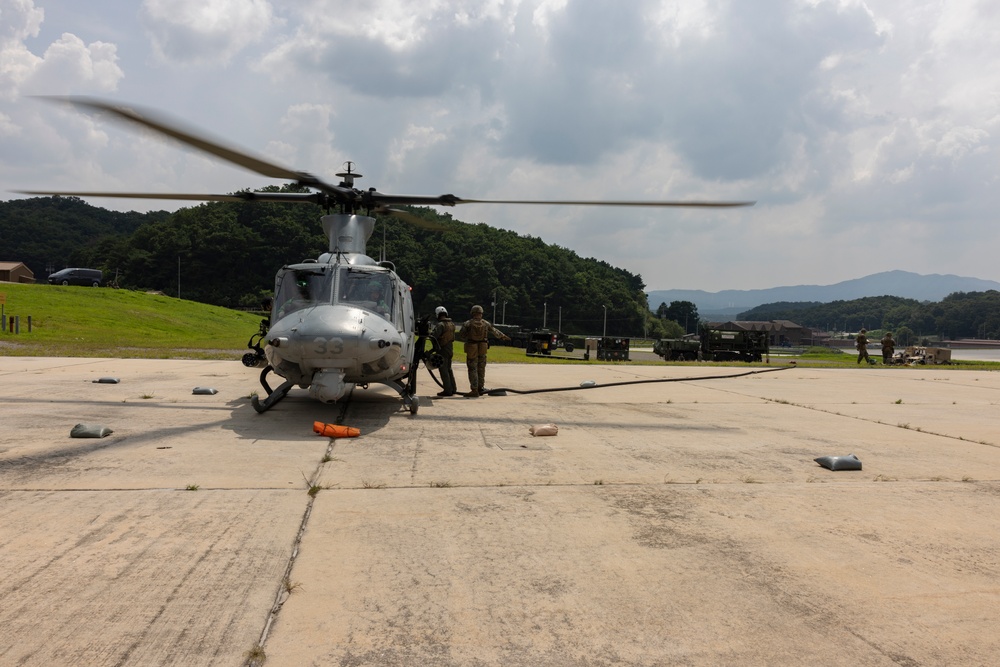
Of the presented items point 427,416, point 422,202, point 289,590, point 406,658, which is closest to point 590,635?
point 406,658

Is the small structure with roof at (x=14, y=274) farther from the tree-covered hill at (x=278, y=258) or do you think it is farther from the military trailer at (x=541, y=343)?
the military trailer at (x=541, y=343)

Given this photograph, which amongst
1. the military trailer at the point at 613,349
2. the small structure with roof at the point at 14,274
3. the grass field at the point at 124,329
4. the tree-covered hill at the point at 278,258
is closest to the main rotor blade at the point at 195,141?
the grass field at the point at 124,329

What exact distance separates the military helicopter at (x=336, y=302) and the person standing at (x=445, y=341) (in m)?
0.38

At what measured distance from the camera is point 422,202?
34.2ft

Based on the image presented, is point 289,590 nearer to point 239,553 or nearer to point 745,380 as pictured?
point 239,553

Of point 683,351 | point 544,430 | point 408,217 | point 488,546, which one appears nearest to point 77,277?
point 683,351

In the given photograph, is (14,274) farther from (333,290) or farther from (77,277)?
(333,290)

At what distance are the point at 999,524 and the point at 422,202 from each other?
26.9ft

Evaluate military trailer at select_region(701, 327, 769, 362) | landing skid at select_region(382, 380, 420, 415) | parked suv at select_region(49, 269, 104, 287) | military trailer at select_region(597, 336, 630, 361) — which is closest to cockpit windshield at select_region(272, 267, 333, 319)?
landing skid at select_region(382, 380, 420, 415)

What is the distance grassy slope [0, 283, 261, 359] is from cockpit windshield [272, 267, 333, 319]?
12.9m

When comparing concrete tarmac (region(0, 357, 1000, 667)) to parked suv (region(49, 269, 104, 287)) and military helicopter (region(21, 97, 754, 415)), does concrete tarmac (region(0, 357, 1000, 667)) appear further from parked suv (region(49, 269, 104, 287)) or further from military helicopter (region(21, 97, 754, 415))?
parked suv (region(49, 269, 104, 287))

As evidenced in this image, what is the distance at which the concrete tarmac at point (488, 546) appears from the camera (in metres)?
2.80

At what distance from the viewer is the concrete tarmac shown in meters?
2.80

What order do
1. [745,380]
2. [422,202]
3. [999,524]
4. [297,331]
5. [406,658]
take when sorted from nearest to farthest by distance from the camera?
[406,658]
[999,524]
[297,331]
[422,202]
[745,380]
